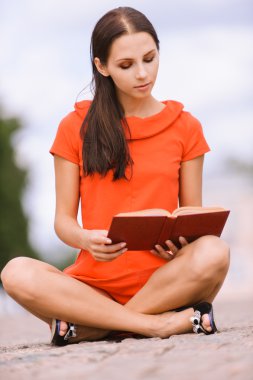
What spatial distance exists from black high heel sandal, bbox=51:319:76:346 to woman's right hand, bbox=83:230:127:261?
1.51ft

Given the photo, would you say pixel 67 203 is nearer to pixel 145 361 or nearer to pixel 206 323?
pixel 206 323

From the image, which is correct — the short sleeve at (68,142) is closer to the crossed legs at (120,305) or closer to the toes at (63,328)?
the crossed legs at (120,305)

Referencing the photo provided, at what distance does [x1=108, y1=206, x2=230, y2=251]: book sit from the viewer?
14.2 ft

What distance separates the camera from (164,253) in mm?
4746

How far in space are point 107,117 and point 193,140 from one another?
49 centimetres

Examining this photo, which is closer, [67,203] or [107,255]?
[107,255]

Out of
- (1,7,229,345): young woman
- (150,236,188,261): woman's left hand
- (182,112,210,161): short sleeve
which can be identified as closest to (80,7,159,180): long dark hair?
(1,7,229,345): young woman

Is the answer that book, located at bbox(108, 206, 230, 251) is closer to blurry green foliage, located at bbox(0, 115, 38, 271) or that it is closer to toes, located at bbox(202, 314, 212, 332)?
toes, located at bbox(202, 314, 212, 332)

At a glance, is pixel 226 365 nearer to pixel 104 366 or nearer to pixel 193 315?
pixel 104 366

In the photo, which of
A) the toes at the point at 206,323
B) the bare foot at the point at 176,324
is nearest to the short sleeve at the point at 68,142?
the bare foot at the point at 176,324

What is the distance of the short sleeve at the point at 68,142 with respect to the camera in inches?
198

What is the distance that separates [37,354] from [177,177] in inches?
55.6

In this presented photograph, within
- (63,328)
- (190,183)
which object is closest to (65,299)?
(63,328)

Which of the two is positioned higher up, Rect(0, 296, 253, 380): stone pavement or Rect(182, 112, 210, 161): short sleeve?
Rect(182, 112, 210, 161): short sleeve
